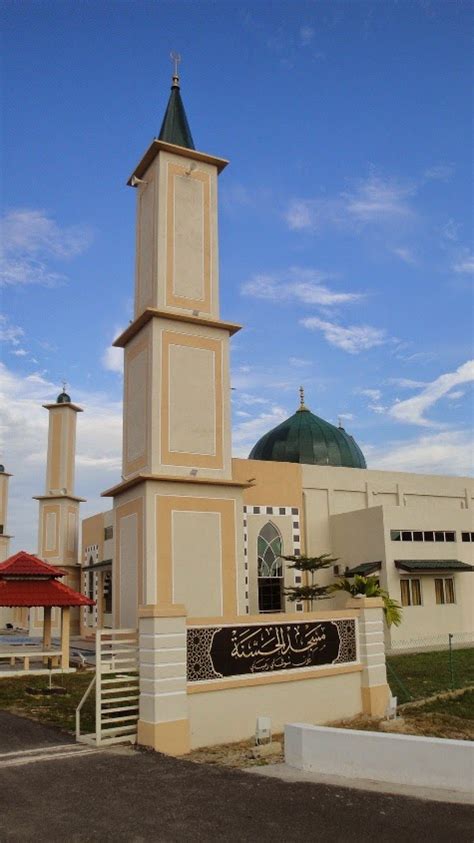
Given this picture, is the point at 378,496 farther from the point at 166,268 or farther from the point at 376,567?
the point at 166,268

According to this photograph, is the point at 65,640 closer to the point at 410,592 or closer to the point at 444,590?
the point at 410,592

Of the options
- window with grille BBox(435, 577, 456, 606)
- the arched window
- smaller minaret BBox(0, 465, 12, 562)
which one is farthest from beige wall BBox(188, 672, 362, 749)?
smaller minaret BBox(0, 465, 12, 562)

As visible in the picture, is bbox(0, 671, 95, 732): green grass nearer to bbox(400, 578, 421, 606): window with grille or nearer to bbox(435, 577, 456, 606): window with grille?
bbox(400, 578, 421, 606): window with grille

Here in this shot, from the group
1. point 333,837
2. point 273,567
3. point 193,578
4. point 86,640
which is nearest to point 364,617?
point 193,578

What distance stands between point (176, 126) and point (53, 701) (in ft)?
39.6

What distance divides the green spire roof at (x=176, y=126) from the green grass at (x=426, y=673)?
11.6 m

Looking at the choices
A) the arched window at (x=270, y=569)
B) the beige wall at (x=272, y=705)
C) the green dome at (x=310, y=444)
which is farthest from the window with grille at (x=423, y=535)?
the beige wall at (x=272, y=705)

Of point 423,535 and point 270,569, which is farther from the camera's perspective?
point 270,569

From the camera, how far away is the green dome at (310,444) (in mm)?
30484

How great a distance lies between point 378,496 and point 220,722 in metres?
19.4

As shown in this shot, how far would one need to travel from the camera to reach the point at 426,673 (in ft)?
53.4

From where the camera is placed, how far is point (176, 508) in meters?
13.1

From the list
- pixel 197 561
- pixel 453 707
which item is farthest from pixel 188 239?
pixel 453 707

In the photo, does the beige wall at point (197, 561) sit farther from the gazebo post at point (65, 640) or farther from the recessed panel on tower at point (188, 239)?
the gazebo post at point (65, 640)
